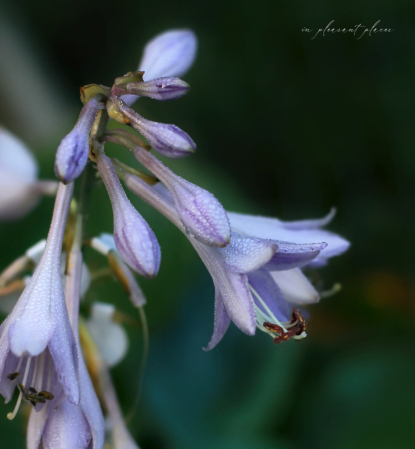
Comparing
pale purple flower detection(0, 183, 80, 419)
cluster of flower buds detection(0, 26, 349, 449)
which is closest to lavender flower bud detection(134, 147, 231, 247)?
cluster of flower buds detection(0, 26, 349, 449)

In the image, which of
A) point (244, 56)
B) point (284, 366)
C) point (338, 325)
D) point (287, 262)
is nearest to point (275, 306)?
point (287, 262)

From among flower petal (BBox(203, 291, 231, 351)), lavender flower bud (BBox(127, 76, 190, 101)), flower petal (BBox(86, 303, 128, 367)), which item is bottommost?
flower petal (BBox(86, 303, 128, 367))

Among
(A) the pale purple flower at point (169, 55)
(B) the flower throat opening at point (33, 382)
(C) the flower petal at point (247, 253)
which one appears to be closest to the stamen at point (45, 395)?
(B) the flower throat opening at point (33, 382)

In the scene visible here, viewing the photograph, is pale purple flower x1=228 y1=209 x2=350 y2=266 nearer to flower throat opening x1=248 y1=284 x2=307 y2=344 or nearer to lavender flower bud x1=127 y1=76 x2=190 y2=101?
flower throat opening x1=248 y1=284 x2=307 y2=344

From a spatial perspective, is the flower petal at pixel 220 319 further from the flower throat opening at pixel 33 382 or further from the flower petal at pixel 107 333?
the flower petal at pixel 107 333

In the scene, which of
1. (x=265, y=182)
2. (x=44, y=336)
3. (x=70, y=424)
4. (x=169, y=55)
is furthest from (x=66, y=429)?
(x=265, y=182)

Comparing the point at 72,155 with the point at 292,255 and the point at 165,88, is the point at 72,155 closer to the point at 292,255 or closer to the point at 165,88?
the point at 165,88
